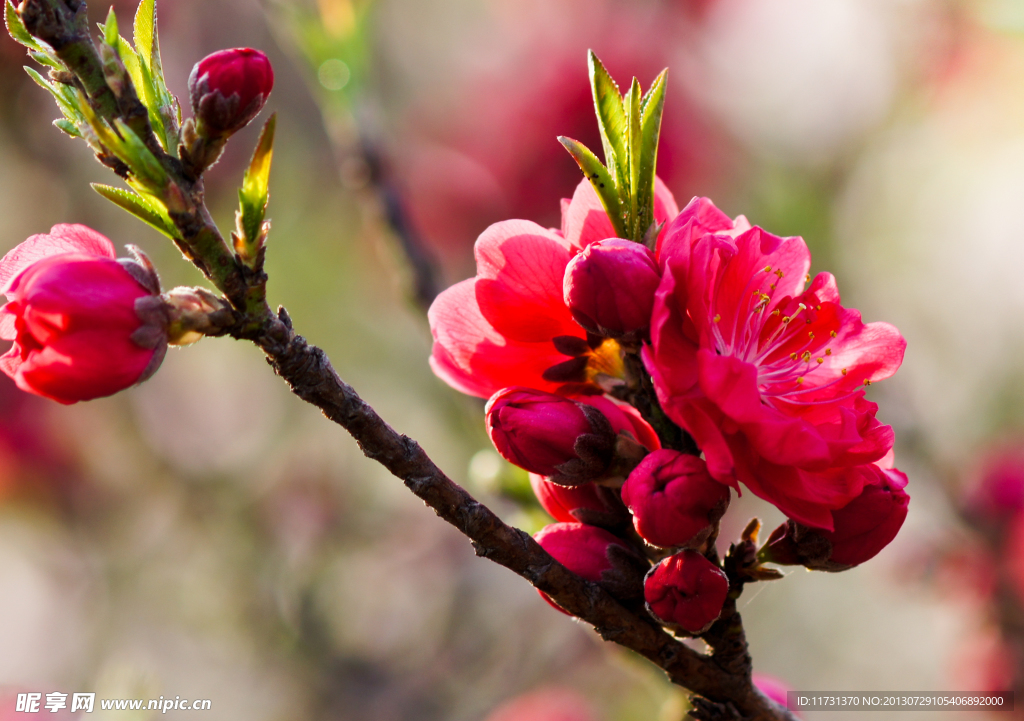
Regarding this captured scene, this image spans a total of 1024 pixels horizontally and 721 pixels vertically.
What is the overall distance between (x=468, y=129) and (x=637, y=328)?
144 inches

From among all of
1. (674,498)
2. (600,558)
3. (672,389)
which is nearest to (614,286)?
(672,389)

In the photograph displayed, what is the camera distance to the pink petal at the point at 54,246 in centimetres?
105

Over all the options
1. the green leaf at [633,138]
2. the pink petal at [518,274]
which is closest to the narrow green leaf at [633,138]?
the green leaf at [633,138]

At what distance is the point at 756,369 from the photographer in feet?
3.48

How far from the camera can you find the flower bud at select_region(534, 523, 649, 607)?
1138mm

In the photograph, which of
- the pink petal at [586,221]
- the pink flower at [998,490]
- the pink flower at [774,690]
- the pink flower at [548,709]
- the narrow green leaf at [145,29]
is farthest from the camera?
the pink flower at [548,709]

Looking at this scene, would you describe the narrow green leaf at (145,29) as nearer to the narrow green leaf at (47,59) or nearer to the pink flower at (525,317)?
the narrow green leaf at (47,59)

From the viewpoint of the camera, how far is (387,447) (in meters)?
0.98

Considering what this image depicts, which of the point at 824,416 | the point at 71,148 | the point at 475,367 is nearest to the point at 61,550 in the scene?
the point at 71,148

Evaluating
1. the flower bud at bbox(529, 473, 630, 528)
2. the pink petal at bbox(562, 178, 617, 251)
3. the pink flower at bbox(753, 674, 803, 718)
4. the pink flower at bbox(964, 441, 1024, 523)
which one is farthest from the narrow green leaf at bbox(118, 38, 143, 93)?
the pink flower at bbox(964, 441, 1024, 523)

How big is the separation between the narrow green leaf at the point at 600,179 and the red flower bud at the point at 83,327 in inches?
21.2

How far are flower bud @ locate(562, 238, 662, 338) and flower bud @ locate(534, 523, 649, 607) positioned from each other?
30 cm

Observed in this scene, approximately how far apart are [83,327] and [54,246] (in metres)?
0.22

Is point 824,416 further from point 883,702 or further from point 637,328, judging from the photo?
point 883,702
